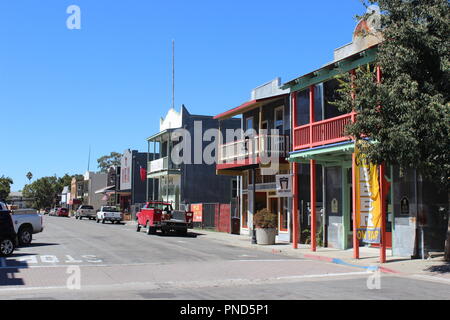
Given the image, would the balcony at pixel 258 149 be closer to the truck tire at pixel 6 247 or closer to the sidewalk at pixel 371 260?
the sidewalk at pixel 371 260

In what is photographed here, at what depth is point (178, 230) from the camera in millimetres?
28328

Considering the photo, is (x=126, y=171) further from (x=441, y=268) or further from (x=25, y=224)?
(x=441, y=268)

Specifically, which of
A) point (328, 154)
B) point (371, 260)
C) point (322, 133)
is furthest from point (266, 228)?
point (371, 260)

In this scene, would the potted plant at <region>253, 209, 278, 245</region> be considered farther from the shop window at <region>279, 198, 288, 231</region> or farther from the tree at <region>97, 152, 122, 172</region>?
the tree at <region>97, 152, 122, 172</region>

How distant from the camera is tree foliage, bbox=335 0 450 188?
12109mm

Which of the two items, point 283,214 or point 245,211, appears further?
point 245,211

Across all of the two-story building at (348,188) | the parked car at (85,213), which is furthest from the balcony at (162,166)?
the two-story building at (348,188)

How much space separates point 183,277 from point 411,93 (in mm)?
7397

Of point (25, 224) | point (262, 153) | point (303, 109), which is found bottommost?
point (25, 224)

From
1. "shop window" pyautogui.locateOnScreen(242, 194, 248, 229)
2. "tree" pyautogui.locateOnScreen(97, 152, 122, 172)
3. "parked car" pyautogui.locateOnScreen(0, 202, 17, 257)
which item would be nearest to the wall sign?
"parked car" pyautogui.locateOnScreen(0, 202, 17, 257)

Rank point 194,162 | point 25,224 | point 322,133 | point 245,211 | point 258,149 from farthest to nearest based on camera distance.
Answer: point 194,162 → point 245,211 → point 258,149 → point 25,224 → point 322,133

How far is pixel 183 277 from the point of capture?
40.6 ft
